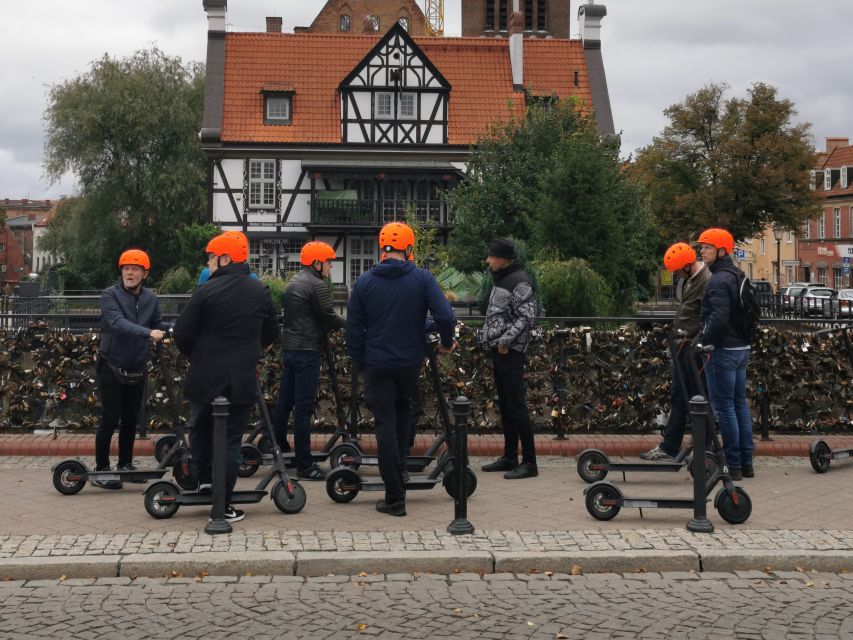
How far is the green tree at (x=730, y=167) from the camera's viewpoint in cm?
5047

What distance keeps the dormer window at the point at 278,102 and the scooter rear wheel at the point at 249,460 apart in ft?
127

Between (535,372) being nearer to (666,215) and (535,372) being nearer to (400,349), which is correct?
(400,349)

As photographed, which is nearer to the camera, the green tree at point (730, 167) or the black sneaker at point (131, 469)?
the black sneaker at point (131, 469)

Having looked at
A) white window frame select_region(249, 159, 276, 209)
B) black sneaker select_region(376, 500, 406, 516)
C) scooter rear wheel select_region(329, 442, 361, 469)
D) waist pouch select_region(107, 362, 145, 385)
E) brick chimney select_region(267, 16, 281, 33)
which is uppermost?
brick chimney select_region(267, 16, 281, 33)

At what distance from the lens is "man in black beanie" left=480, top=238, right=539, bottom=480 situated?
354 inches

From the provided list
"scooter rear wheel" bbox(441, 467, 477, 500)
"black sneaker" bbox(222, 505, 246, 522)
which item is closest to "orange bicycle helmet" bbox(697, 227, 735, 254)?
"scooter rear wheel" bbox(441, 467, 477, 500)

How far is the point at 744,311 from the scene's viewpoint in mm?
8898

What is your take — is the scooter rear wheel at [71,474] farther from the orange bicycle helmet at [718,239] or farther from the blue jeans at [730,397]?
the orange bicycle helmet at [718,239]

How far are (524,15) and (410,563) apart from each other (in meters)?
65.1

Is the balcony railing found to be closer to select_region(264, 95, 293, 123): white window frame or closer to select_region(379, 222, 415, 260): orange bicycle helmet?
select_region(264, 95, 293, 123): white window frame

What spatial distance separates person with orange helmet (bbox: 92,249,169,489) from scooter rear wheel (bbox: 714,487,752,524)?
421 centimetres

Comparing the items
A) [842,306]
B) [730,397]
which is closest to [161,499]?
[730,397]

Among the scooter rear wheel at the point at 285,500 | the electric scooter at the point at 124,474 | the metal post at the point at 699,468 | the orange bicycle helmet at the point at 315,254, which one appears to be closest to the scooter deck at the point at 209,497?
the scooter rear wheel at the point at 285,500

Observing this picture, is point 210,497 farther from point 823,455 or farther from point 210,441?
point 823,455
